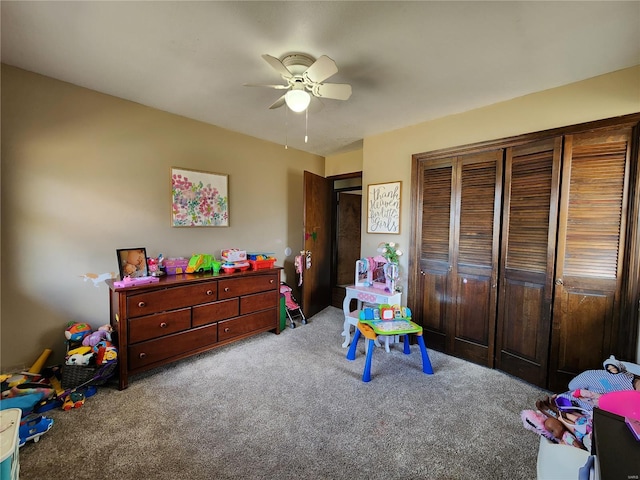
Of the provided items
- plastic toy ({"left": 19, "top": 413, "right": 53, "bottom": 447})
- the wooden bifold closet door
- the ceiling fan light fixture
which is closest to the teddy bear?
plastic toy ({"left": 19, "top": 413, "right": 53, "bottom": 447})

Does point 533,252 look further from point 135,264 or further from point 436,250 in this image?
point 135,264

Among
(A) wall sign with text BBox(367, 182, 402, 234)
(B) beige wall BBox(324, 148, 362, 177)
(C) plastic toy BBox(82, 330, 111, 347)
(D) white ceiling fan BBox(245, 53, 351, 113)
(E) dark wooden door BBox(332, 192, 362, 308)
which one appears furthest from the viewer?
(E) dark wooden door BBox(332, 192, 362, 308)

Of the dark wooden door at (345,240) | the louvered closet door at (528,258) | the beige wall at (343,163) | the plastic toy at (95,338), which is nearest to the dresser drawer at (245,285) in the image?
the plastic toy at (95,338)

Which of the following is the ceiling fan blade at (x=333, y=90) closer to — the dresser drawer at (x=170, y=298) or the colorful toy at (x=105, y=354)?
the dresser drawer at (x=170, y=298)

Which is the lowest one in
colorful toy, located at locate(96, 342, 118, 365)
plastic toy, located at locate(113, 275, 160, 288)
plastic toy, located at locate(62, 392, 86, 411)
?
plastic toy, located at locate(62, 392, 86, 411)

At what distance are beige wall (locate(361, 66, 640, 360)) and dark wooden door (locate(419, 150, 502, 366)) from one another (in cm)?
24

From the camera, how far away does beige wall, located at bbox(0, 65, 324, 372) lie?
202 centimetres

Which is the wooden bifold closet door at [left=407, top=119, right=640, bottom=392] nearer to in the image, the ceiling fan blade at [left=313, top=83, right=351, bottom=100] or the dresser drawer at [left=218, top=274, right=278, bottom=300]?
the ceiling fan blade at [left=313, top=83, right=351, bottom=100]

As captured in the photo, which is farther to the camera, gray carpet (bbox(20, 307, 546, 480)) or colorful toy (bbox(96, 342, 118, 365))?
colorful toy (bbox(96, 342, 118, 365))

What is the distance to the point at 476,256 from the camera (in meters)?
2.56

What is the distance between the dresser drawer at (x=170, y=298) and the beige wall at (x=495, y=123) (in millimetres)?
2022

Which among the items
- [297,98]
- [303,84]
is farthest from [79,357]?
[303,84]

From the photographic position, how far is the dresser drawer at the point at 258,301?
288 centimetres

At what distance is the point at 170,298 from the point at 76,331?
29.0 inches
